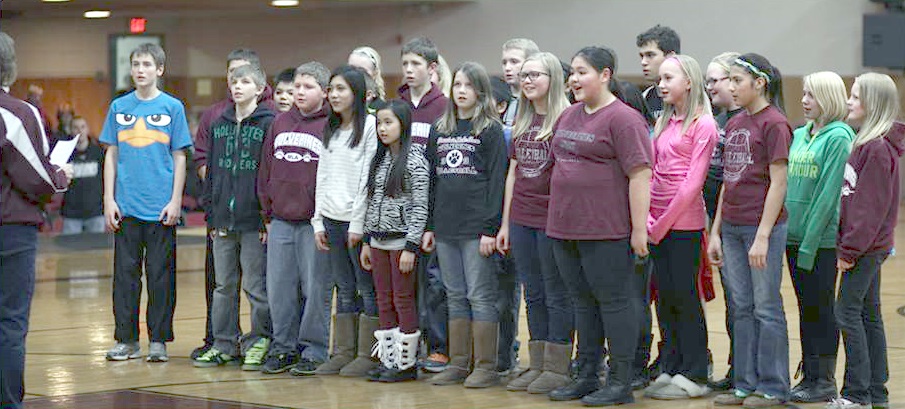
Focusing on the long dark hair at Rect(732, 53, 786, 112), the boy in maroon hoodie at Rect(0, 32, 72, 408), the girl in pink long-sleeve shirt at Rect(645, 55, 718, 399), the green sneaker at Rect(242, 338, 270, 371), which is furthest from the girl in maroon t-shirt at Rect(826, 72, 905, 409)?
the boy in maroon hoodie at Rect(0, 32, 72, 408)

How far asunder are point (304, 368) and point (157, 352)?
3.33 feet

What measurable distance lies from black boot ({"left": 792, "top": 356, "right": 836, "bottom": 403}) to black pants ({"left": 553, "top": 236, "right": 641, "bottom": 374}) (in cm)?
82

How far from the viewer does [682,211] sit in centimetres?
664

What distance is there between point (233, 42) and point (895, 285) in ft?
42.2

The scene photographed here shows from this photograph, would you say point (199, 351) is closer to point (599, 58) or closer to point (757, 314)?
point (599, 58)

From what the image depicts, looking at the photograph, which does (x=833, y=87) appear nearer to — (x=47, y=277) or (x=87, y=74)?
(x=47, y=277)

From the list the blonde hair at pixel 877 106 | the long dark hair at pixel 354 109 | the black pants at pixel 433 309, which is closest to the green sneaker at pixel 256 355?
the black pants at pixel 433 309

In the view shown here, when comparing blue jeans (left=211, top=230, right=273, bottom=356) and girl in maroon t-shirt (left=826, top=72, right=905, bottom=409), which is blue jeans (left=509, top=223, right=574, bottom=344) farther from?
blue jeans (left=211, top=230, right=273, bottom=356)

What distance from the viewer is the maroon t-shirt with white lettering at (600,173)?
6410mm

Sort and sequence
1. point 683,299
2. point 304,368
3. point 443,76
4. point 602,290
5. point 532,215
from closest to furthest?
point 602,290 < point 683,299 < point 532,215 < point 304,368 < point 443,76

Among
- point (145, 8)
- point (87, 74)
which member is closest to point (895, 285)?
point (145, 8)

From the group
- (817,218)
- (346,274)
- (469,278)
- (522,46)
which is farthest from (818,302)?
(346,274)

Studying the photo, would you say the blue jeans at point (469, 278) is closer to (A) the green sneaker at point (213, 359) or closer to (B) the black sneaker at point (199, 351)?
(A) the green sneaker at point (213, 359)

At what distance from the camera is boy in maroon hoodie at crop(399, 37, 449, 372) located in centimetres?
767
